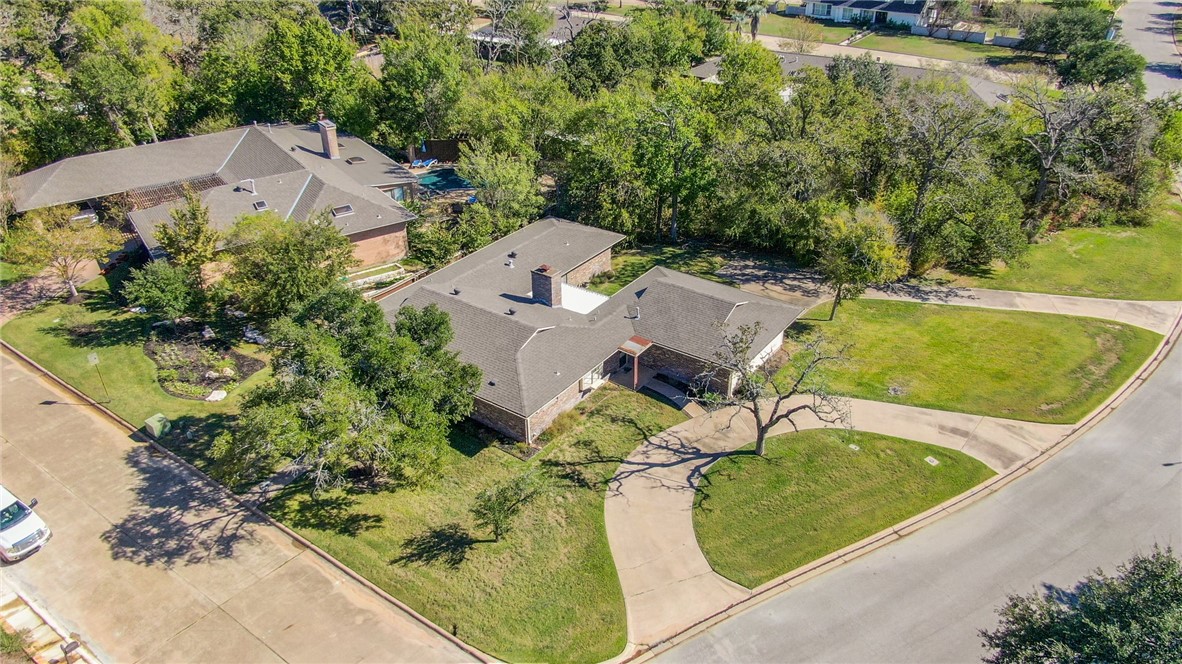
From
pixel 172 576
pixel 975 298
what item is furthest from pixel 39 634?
pixel 975 298

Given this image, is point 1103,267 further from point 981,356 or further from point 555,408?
point 555,408

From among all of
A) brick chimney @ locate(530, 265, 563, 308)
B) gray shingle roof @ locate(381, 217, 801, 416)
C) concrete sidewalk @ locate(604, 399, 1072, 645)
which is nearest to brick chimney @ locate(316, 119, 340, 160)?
gray shingle roof @ locate(381, 217, 801, 416)

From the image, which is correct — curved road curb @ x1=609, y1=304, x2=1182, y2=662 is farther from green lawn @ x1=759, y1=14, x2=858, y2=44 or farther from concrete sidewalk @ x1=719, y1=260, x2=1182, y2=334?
green lawn @ x1=759, y1=14, x2=858, y2=44

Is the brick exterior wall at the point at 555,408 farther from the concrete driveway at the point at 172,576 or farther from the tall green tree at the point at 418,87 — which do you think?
the tall green tree at the point at 418,87

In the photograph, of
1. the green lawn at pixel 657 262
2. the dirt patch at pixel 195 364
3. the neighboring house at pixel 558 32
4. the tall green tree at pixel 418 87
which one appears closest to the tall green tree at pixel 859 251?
the green lawn at pixel 657 262

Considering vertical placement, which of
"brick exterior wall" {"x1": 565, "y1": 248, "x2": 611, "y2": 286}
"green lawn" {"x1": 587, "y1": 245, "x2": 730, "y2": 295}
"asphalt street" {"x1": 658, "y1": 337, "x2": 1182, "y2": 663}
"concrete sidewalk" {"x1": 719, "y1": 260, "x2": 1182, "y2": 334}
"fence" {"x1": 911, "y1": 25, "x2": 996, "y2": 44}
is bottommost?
"asphalt street" {"x1": 658, "y1": 337, "x2": 1182, "y2": 663}

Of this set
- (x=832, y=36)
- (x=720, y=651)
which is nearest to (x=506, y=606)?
(x=720, y=651)

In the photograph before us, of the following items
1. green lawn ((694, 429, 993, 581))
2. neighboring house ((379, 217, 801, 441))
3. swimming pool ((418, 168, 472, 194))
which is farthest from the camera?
swimming pool ((418, 168, 472, 194))
